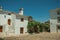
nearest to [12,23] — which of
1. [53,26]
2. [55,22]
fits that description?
[53,26]

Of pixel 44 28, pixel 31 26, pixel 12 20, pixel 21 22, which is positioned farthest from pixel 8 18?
pixel 44 28

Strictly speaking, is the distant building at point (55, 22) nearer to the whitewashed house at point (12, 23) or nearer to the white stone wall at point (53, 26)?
the white stone wall at point (53, 26)

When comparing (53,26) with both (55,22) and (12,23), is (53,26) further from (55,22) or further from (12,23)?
(12,23)

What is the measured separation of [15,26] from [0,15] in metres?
5.85

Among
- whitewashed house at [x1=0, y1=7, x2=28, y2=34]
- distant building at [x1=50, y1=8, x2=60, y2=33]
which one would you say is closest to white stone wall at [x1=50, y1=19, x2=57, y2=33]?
distant building at [x1=50, y1=8, x2=60, y2=33]

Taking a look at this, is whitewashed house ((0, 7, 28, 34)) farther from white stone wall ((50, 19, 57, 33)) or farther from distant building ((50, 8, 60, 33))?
distant building ((50, 8, 60, 33))

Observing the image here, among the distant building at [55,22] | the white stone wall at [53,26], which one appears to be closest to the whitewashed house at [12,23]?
the white stone wall at [53,26]

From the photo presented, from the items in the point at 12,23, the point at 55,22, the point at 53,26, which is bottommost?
the point at 53,26

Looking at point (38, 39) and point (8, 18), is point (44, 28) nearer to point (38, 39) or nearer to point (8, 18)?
point (8, 18)

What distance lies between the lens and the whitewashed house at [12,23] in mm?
43312

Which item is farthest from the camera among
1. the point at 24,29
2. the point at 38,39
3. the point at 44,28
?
the point at 44,28

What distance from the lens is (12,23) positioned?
45625 millimetres

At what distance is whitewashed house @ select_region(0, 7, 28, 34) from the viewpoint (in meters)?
43.3

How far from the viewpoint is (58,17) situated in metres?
51.3
